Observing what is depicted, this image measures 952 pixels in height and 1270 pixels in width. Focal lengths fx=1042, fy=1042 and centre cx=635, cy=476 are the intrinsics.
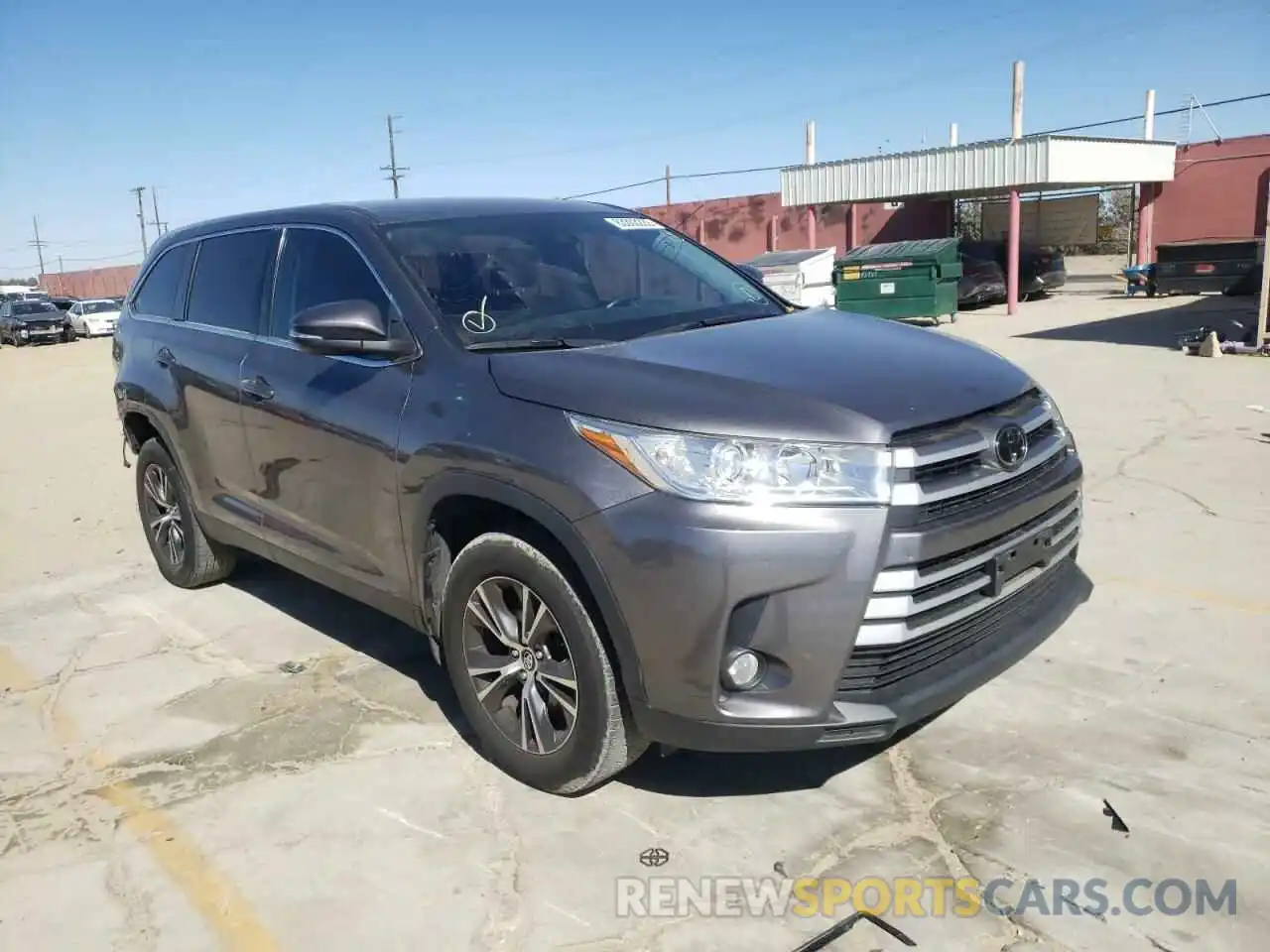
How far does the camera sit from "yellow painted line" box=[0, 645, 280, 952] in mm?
2742

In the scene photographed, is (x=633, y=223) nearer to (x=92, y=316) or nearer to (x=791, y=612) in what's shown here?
(x=791, y=612)

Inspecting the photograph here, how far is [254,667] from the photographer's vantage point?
4.51m

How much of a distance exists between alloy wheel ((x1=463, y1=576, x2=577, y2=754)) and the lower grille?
0.81 metres

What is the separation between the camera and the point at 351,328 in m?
3.40

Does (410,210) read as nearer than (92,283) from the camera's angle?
Yes

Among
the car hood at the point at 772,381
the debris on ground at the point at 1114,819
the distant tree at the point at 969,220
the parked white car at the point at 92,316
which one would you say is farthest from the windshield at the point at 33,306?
the debris on ground at the point at 1114,819

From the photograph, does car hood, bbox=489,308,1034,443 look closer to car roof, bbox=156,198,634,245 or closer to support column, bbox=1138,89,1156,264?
car roof, bbox=156,198,634,245

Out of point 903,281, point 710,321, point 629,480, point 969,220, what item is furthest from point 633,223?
point 969,220

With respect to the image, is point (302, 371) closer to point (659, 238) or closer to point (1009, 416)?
point (659, 238)

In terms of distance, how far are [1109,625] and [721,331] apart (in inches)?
88.6

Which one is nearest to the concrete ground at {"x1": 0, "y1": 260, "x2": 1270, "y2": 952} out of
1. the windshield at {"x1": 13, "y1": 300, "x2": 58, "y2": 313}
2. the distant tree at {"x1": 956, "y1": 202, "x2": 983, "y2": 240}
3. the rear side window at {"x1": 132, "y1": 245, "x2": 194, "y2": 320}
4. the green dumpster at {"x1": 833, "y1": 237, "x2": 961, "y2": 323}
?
the rear side window at {"x1": 132, "y1": 245, "x2": 194, "y2": 320}

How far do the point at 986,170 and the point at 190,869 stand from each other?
2405 cm

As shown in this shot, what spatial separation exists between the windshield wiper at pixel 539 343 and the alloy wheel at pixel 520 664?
2.43 feet

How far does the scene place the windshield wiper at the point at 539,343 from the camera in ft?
10.9
